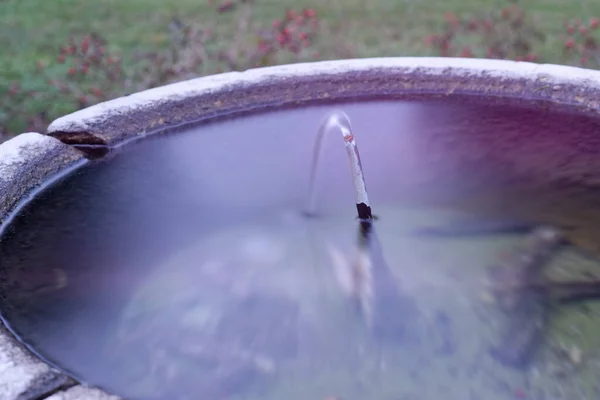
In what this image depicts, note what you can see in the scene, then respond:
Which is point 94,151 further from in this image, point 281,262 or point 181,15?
point 181,15

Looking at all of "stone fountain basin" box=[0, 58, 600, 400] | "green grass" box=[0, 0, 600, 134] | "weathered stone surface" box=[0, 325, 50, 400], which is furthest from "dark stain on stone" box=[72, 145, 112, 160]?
"green grass" box=[0, 0, 600, 134]

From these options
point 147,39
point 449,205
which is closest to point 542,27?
point 147,39

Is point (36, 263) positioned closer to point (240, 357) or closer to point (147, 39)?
point (240, 357)

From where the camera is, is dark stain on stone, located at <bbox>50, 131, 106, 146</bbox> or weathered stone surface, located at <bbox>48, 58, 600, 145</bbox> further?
weathered stone surface, located at <bbox>48, 58, 600, 145</bbox>

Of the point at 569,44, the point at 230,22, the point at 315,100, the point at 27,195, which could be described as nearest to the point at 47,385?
the point at 27,195

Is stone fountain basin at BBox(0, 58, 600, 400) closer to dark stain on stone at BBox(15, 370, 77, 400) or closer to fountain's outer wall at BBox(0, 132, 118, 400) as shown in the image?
fountain's outer wall at BBox(0, 132, 118, 400)

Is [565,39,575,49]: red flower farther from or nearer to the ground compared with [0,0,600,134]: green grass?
nearer to the ground
